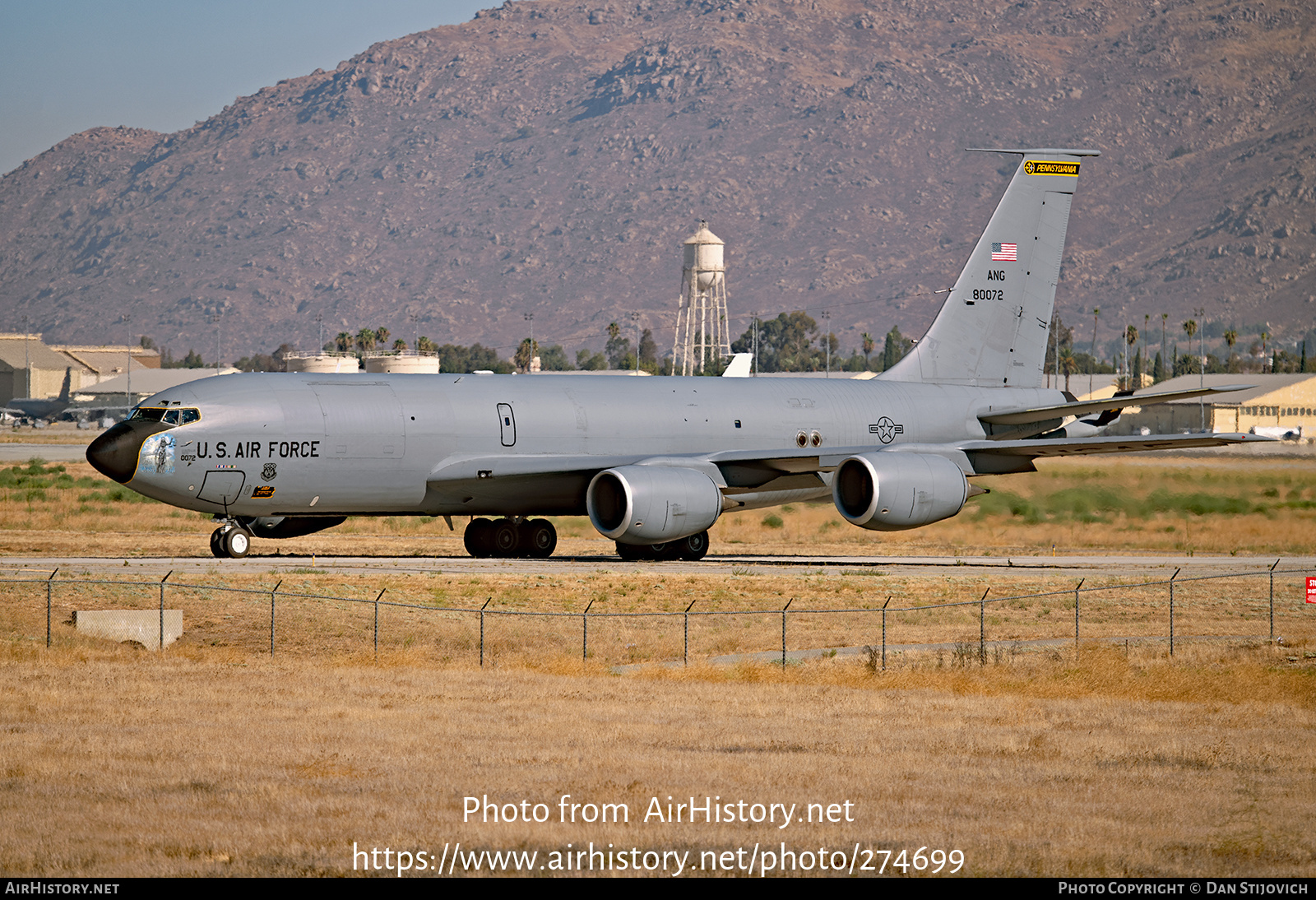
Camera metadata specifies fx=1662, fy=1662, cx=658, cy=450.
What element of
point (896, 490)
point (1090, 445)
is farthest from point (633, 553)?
point (1090, 445)

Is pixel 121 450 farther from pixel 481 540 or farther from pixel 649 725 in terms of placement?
pixel 649 725

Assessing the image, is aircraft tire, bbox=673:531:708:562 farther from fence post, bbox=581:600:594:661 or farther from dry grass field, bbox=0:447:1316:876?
fence post, bbox=581:600:594:661

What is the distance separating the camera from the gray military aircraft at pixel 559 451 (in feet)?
112

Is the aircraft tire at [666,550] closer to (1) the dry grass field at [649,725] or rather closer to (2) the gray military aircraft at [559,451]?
(2) the gray military aircraft at [559,451]

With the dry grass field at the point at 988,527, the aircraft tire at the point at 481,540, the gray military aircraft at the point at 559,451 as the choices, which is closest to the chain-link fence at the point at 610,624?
the gray military aircraft at the point at 559,451

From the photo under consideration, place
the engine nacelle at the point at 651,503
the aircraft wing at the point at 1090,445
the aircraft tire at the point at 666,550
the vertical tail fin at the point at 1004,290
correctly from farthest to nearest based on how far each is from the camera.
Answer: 1. the vertical tail fin at the point at 1004,290
2. the aircraft tire at the point at 666,550
3. the aircraft wing at the point at 1090,445
4. the engine nacelle at the point at 651,503

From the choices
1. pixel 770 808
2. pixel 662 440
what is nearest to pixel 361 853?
pixel 770 808

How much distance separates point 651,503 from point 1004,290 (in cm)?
1491

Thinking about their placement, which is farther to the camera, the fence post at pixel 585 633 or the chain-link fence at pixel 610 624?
the chain-link fence at pixel 610 624

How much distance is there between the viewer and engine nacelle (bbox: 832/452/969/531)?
3606 centimetres

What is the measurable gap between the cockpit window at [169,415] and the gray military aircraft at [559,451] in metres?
0.05

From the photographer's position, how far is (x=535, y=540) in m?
38.4

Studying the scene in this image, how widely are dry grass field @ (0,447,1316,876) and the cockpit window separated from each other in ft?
11.1

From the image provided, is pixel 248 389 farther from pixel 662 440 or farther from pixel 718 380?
pixel 718 380
